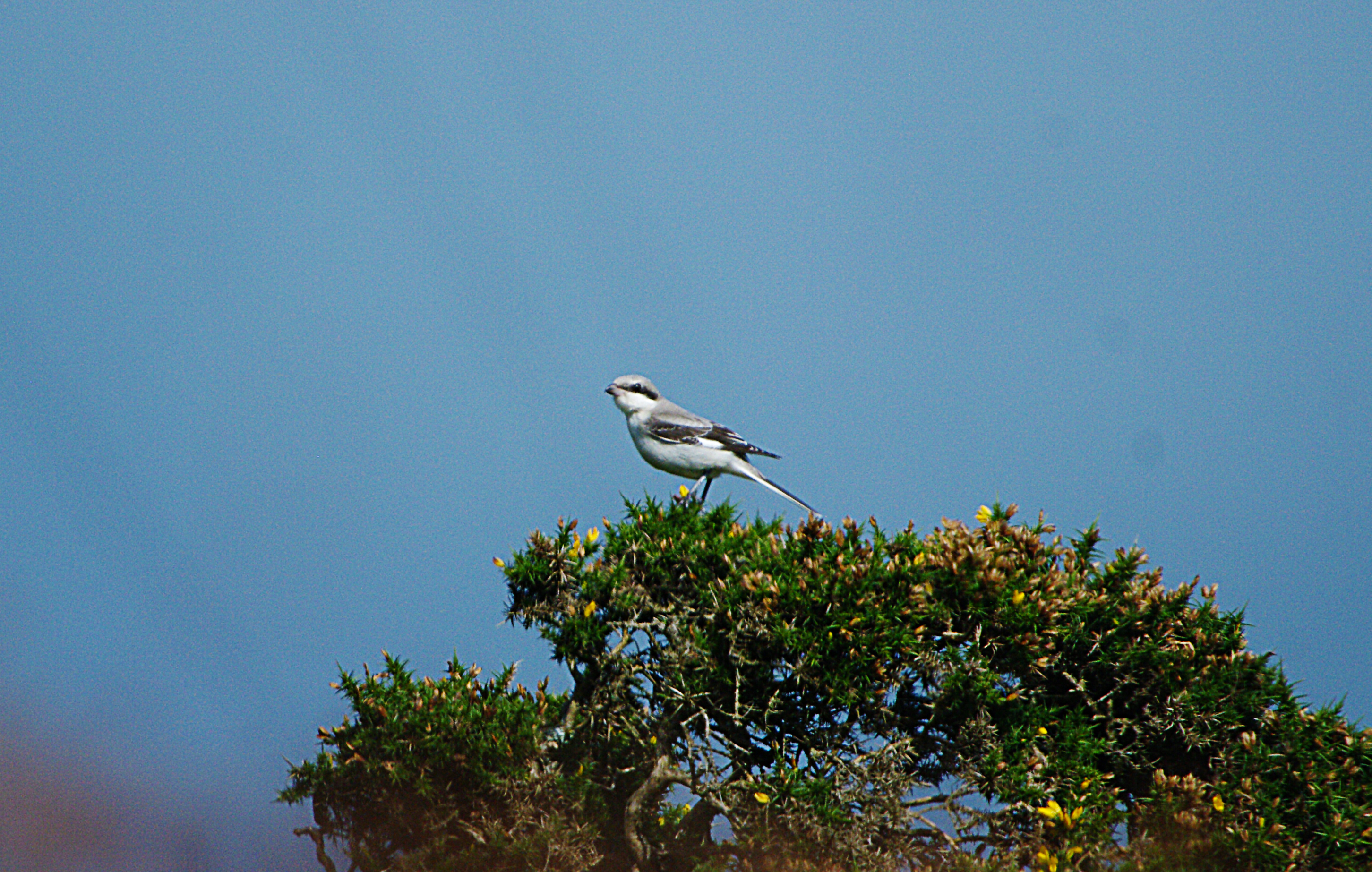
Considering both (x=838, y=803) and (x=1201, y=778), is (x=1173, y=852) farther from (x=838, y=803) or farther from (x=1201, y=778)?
(x=838, y=803)

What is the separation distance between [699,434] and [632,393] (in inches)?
51.6

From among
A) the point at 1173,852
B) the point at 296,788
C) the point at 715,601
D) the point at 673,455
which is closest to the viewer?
the point at 1173,852

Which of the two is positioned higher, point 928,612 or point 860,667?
point 928,612

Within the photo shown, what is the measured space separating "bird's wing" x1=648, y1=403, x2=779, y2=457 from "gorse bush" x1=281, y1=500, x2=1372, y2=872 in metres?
3.13

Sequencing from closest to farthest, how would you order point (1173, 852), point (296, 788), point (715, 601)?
1. point (1173, 852)
2. point (715, 601)
3. point (296, 788)

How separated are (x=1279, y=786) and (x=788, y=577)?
13.2ft

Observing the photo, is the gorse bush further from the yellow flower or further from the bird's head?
the bird's head

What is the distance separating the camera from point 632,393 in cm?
1267

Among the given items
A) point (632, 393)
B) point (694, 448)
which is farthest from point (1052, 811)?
point (632, 393)

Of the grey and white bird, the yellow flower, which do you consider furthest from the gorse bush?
the grey and white bird

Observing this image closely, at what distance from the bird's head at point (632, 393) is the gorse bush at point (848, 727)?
403 centimetres

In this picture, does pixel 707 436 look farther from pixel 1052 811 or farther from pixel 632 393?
pixel 1052 811

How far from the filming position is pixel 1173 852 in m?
7.29

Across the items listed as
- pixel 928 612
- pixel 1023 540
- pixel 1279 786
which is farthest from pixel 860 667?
pixel 1279 786
